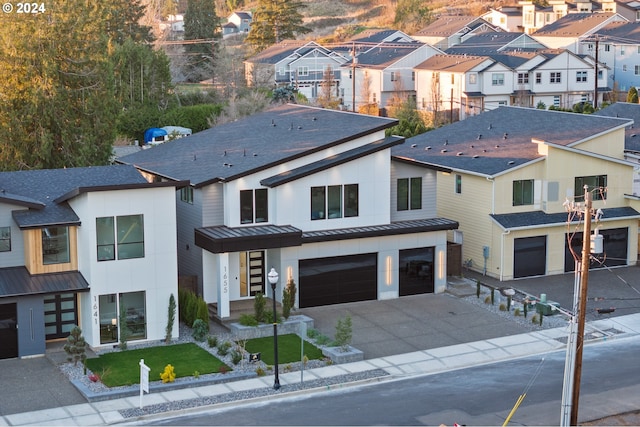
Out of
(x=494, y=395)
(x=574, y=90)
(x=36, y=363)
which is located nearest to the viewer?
(x=494, y=395)

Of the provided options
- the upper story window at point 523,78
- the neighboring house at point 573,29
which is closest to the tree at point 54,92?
the upper story window at point 523,78

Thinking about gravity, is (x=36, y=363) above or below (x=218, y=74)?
below

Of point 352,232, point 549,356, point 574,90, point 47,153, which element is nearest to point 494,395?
point 549,356

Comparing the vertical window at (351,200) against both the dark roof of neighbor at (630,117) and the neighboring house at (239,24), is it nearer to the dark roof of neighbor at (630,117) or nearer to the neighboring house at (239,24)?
the dark roof of neighbor at (630,117)

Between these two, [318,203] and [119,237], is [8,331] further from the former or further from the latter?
[318,203]

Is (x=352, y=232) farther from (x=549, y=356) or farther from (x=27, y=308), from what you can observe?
(x=27, y=308)

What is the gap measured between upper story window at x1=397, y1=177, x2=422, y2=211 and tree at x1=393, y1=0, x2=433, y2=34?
117043 mm

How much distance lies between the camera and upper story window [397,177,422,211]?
45.5 meters

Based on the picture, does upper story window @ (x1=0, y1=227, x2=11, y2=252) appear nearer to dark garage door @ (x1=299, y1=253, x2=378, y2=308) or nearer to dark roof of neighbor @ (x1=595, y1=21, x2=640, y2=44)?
dark garage door @ (x1=299, y1=253, x2=378, y2=308)

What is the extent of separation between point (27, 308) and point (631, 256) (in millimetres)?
29182

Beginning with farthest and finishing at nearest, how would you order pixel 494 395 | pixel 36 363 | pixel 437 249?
pixel 437 249, pixel 36 363, pixel 494 395

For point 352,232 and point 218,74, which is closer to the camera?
→ point 352,232

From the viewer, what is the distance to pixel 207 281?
41.7m

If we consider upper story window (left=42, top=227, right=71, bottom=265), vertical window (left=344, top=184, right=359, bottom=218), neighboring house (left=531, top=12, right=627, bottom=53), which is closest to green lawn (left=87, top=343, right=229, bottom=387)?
upper story window (left=42, top=227, right=71, bottom=265)
